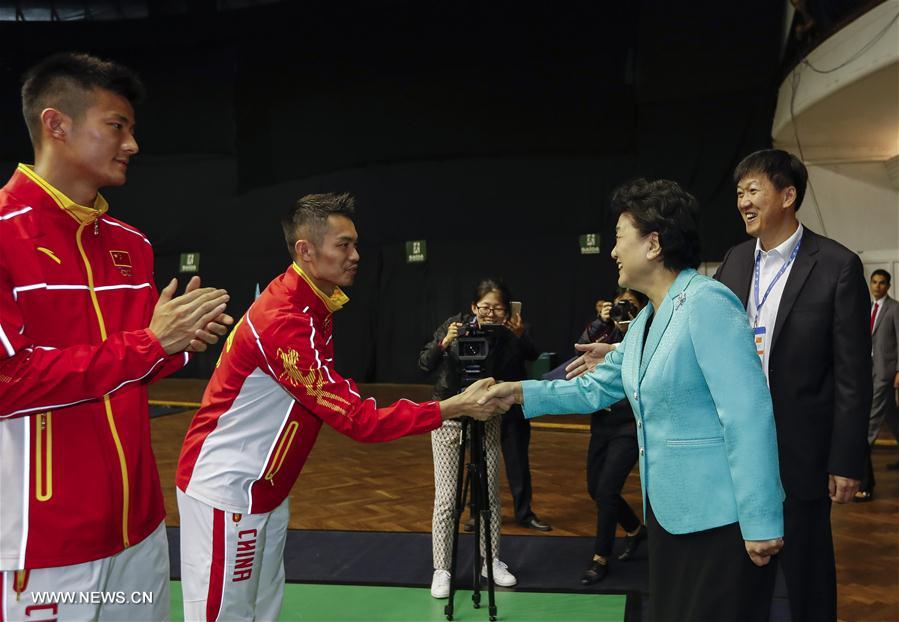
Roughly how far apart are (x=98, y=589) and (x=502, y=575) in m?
2.52

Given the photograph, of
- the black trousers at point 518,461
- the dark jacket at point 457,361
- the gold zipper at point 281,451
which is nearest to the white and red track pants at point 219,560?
the gold zipper at point 281,451

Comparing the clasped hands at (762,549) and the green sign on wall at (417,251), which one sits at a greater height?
the green sign on wall at (417,251)

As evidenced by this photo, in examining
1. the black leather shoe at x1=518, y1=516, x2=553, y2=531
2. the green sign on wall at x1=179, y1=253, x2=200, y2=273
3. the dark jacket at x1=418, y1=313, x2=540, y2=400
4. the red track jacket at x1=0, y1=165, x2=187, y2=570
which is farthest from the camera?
the green sign on wall at x1=179, y1=253, x2=200, y2=273

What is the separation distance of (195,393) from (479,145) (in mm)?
5706

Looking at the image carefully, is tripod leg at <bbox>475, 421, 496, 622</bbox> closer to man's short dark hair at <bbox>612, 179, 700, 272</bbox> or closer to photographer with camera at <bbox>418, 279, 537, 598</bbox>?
photographer with camera at <bbox>418, 279, 537, 598</bbox>

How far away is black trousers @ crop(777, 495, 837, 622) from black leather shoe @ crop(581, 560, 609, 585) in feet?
4.88

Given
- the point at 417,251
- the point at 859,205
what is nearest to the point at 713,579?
the point at 859,205

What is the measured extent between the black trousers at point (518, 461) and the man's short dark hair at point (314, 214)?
2488 mm

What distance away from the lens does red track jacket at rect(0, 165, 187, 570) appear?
4.79 feet

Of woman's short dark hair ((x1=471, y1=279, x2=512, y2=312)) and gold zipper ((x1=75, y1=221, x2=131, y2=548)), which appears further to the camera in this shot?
woman's short dark hair ((x1=471, y1=279, x2=512, y2=312))

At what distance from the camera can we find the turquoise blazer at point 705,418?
175 cm

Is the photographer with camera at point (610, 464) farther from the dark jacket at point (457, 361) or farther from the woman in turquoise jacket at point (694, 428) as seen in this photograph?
the woman in turquoise jacket at point (694, 428)

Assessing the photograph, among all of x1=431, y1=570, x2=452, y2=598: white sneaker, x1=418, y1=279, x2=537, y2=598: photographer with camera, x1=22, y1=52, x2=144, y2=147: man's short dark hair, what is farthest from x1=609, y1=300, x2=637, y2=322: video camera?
x1=22, y1=52, x2=144, y2=147: man's short dark hair

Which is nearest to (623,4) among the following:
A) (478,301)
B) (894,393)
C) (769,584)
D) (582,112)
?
(582,112)
